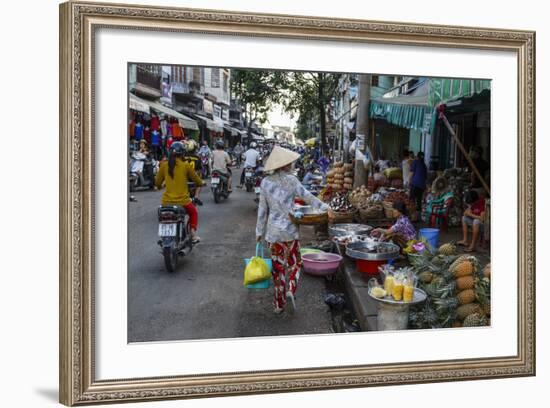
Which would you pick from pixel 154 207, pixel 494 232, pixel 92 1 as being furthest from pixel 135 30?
pixel 494 232

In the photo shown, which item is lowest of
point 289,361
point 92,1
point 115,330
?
point 289,361

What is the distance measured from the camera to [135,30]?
341 cm

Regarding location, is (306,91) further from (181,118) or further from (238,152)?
(238,152)

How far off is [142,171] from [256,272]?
4.21 feet

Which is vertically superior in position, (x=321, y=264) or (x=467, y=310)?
(x=321, y=264)

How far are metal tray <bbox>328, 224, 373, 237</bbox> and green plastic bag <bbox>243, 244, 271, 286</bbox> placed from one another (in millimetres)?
1872

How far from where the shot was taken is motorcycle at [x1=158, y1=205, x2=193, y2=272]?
18.1 ft

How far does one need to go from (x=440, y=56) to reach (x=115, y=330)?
117 inches

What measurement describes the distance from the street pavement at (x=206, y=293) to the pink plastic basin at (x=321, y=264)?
82 millimetres

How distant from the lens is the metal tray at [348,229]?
6.41 meters

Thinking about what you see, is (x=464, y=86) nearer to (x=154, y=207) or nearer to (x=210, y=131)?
(x=154, y=207)

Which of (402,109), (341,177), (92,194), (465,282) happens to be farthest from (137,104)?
(341,177)

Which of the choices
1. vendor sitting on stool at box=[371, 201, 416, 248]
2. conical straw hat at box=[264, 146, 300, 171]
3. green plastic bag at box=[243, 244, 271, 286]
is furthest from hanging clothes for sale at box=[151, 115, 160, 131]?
vendor sitting on stool at box=[371, 201, 416, 248]

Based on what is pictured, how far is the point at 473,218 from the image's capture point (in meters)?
4.91
